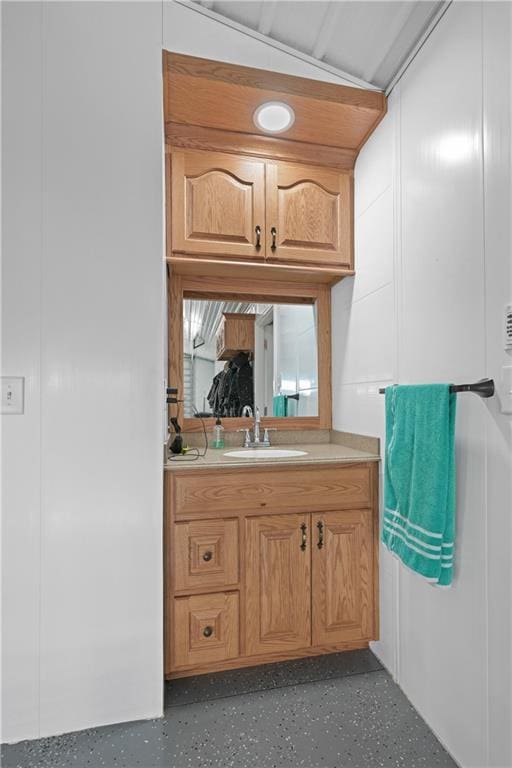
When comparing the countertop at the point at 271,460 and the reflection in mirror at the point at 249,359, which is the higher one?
the reflection in mirror at the point at 249,359

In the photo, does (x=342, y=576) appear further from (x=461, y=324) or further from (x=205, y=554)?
(x=461, y=324)

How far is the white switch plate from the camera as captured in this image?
141 centimetres

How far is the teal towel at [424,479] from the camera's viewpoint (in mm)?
1267

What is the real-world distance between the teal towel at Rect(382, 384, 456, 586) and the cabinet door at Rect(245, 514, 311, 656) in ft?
1.33

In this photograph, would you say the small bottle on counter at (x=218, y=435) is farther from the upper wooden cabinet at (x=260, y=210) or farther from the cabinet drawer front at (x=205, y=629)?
the upper wooden cabinet at (x=260, y=210)

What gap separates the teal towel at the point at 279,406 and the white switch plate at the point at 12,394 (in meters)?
1.30

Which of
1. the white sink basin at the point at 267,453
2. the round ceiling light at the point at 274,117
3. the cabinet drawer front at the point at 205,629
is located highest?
the round ceiling light at the point at 274,117

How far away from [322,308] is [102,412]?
138cm

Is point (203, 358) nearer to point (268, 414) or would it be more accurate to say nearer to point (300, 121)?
point (268, 414)

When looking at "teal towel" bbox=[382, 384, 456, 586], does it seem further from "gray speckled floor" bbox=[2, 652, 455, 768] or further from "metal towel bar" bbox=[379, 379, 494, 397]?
"gray speckled floor" bbox=[2, 652, 455, 768]

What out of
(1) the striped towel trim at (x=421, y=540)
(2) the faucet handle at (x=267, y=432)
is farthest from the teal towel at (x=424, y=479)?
(2) the faucet handle at (x=267, y=432)

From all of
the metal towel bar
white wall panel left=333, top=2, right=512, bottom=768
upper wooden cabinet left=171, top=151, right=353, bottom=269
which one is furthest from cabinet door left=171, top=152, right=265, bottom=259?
the metal towel bar

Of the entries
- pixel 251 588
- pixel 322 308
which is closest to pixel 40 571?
pixel 251 588

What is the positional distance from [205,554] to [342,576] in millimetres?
596
